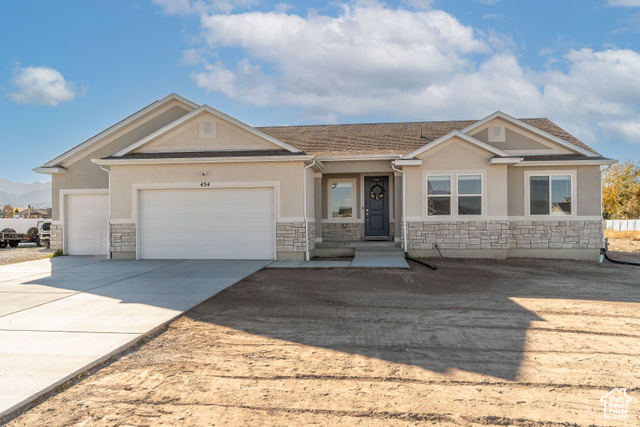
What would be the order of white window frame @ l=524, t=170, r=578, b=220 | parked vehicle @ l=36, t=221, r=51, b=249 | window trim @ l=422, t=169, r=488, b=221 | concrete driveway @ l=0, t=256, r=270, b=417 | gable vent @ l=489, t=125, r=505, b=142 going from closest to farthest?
concrete driveway @ l=0, t=256, r=270, b=417 < window trim @ l=422, t=169, r=488, b=221 < white window frame @ l=524, t=170, r=578, b=220 < gable vent @ l=489, t=125, r=505, b=142 < parked vehicle @ l=36, t=221, r=51, b=249

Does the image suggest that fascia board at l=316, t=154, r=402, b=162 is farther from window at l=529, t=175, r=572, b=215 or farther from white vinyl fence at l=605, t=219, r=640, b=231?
white vinyl fence at l=605, t=219, r=640, b=231

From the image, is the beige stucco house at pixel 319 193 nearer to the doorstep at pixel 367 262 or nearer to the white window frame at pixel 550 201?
the white window frame at pixel 550 201

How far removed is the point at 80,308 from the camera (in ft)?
23.6

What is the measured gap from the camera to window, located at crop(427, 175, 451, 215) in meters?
14.4

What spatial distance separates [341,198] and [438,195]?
3874 mm

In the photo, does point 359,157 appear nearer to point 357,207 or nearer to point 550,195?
point 357,207

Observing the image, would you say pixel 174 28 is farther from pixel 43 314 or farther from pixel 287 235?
pixel 43 314

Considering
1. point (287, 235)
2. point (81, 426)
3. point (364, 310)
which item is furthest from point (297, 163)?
point (81, 426)

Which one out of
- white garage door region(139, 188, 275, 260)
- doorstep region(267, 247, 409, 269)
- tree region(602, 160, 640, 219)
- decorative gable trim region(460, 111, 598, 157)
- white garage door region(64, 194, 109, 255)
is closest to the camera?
doorstep region(267, 247, 409, 269)

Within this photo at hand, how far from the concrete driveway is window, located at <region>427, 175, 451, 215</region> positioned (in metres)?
5.75

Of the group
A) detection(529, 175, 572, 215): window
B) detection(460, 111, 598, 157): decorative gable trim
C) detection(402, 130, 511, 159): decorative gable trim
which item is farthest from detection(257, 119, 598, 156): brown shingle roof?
detection(529, 175, 572, 215): window

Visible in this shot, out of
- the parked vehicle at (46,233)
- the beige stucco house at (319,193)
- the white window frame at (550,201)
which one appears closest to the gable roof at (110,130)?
the beige stucco house at (319,193)

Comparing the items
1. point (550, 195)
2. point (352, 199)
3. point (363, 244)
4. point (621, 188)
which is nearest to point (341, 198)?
point (352, 199)

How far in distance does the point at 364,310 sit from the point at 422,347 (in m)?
2.12
